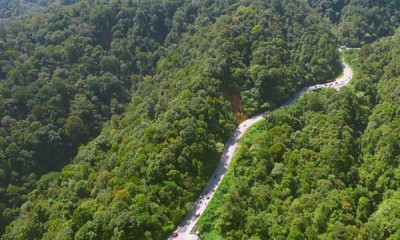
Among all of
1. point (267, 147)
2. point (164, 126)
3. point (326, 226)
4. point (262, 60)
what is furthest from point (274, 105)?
point (326, 226)

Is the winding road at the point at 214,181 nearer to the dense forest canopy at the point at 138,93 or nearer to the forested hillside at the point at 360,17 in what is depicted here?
the dense forest canopy at the point at 138,93

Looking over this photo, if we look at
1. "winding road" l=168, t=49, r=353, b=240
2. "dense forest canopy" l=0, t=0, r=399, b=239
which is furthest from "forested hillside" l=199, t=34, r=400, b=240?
"dense forest canopy" l=0, t=0, r=399, b=239

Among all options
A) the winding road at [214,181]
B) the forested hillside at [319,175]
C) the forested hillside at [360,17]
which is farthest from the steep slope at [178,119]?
the forested hillside at [360,17]

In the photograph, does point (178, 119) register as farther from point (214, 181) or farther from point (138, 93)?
point (138, 93)

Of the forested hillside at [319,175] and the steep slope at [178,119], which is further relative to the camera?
the steep slope at [178,119]

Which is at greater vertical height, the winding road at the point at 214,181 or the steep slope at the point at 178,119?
the steep slope at the point at 178,119

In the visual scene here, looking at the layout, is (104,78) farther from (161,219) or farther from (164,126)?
(161,219)
